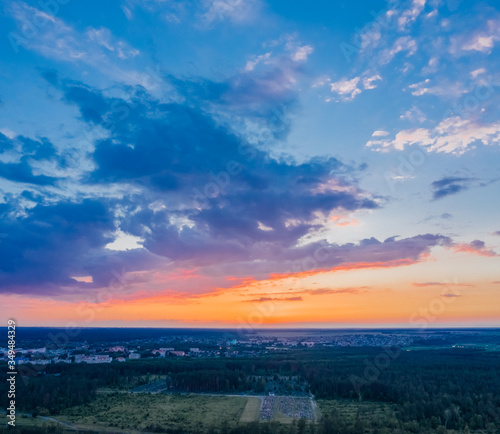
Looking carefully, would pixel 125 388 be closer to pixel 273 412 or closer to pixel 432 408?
pixel 273 412

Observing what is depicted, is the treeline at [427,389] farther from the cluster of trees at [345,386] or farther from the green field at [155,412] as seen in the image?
the green field at [155,412]

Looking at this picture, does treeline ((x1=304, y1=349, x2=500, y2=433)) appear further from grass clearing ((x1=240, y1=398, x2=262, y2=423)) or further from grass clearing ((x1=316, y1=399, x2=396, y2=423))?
grass clearing ((x1=240, y1=398, x2=262, y2=423))

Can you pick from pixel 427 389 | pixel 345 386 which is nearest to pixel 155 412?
pixel 345 386

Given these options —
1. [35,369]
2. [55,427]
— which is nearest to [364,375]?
[55,427]

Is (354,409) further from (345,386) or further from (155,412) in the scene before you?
(155,412)

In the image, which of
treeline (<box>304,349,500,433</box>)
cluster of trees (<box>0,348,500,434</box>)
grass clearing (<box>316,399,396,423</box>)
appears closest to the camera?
cluster of trees (<box>0,348,500,434</box>)

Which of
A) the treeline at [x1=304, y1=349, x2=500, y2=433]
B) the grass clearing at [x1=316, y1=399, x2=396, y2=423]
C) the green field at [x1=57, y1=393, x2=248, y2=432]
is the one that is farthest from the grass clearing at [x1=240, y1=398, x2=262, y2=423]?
the treeline at [x1=304, y1=349, x2=500, y2=433]

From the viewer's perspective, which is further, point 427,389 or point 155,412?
point 427,389

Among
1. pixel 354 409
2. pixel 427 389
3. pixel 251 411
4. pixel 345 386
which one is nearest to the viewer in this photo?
pixel 251 411
